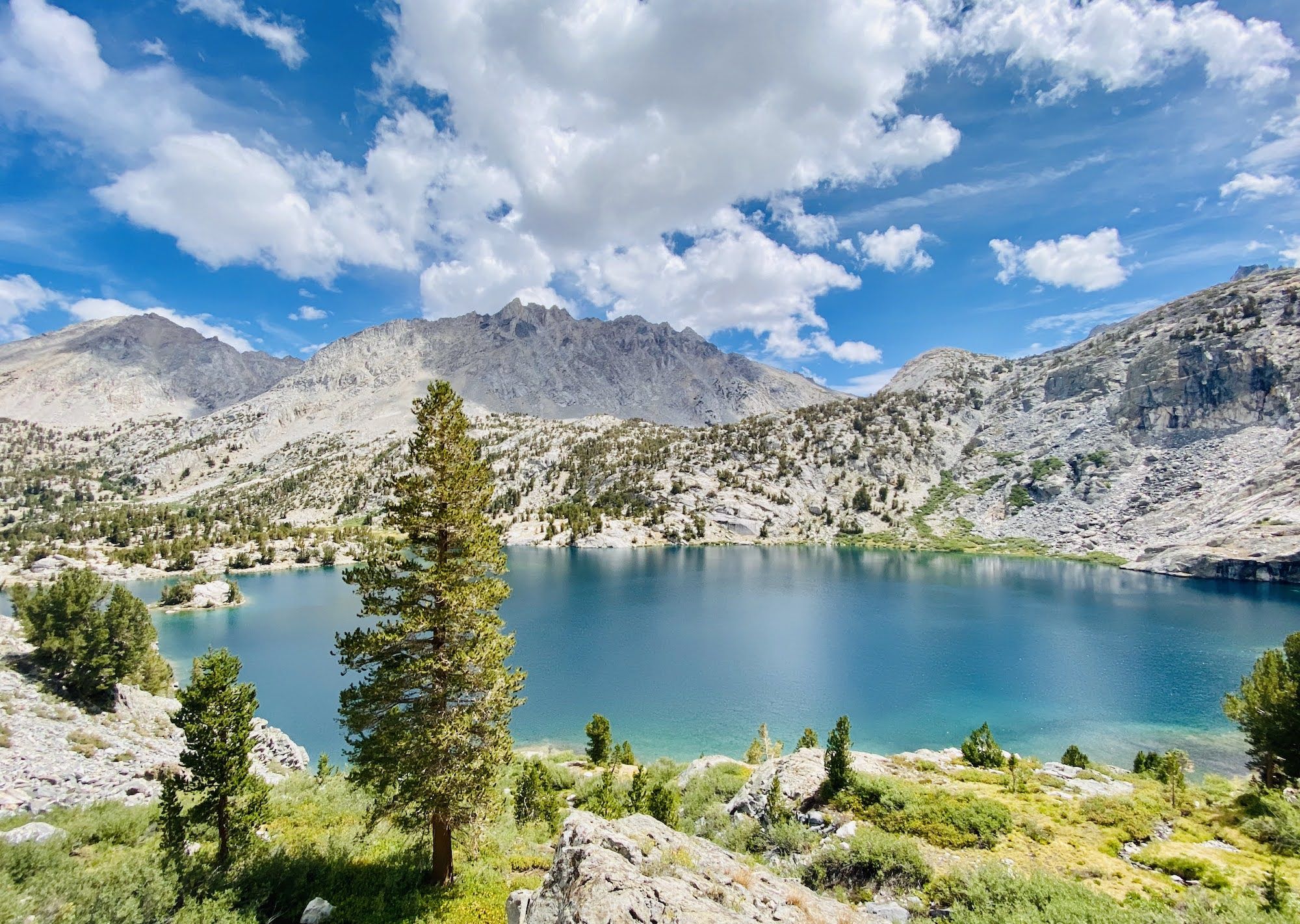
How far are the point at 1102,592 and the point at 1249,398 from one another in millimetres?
105616

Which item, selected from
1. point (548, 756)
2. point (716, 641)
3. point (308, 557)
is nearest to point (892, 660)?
point (716, 641)

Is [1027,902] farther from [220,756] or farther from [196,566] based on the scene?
[196,566]

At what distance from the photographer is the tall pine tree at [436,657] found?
14789 mm

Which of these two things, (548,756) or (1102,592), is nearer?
(548,756)

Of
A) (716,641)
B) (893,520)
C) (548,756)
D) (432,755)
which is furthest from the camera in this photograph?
(893,520)

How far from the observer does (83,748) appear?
24.6 metres

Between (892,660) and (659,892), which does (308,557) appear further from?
(659,892)

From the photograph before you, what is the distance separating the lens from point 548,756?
36.7 m

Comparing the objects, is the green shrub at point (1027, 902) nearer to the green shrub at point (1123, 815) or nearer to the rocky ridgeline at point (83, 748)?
the green shrub at point (1123, 815)

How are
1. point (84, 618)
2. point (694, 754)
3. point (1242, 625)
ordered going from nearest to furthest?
point (84, 618)
point (694, 754)
point (1242, 625)

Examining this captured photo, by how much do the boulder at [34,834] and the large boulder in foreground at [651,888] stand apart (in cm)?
1234

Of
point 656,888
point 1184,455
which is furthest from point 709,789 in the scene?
point 1184,455

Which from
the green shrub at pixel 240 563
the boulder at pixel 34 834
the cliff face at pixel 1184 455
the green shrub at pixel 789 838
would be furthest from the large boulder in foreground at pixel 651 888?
the cliff face at pixel 1184 455

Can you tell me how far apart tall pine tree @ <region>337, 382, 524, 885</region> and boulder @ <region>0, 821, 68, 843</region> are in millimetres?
6871
